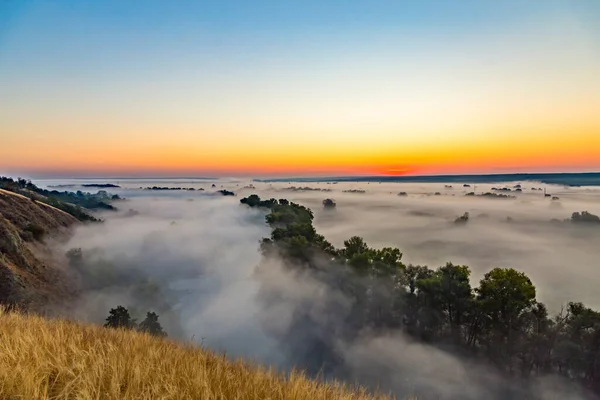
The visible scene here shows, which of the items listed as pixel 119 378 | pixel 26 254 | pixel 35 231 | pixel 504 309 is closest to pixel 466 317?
pixel 504 309

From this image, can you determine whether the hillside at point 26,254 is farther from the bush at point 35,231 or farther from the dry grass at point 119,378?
the dry grass at point 119,378

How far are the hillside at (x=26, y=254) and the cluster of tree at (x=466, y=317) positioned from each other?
40.1 meters

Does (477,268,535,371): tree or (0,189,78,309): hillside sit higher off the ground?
(0,189,78,309): hillside

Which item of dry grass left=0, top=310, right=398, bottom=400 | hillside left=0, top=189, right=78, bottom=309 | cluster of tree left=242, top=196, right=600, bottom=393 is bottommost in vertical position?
cluster of tree left=242, top=196, right=600, bottom=393

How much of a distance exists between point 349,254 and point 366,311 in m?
14.1

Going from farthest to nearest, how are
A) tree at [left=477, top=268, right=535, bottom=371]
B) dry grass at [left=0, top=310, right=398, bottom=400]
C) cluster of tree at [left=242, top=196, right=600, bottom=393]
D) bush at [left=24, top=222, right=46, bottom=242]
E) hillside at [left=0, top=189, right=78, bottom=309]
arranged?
bush at [left=24, top=222, right=46, bottom=242] → tree at [left=477, top=268, right=535, bottom=371] → cluster of tree at [left=242, top=196, right=600, bottom=393] → hillside at [left=0, top=189, right=78, bottom=309] → dry grass at [left=0, top=310, right=398, bottom=400]

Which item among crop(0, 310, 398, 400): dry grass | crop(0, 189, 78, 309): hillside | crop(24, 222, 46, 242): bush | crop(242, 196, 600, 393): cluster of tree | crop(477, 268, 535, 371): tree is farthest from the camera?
crop(24, 222, 46, 242): bush

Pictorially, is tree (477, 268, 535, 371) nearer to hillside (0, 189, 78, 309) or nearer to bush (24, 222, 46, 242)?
hillside (0, 189, 78, 309)

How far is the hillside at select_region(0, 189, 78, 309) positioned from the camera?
4331 cm

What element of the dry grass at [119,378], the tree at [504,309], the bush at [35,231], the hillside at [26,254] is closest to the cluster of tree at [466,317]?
the tree at [504,309]

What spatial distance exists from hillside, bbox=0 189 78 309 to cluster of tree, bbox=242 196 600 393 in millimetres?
40097

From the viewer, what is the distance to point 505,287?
156 ft

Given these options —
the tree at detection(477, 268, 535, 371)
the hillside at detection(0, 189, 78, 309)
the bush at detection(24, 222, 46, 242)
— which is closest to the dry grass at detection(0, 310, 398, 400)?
the hillside at detection(0, 189, 78, 309)

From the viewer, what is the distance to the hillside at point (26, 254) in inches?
1705
